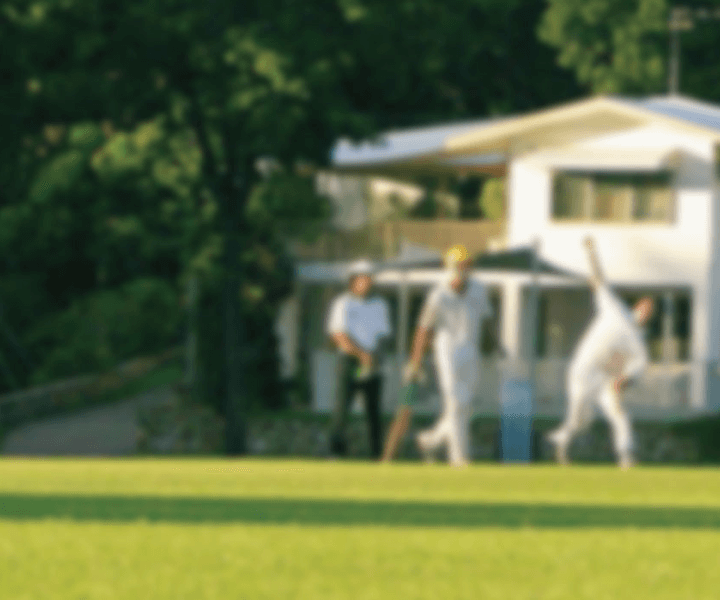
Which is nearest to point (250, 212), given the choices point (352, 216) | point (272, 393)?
point (272, 393)

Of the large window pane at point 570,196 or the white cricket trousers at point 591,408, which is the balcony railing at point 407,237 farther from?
the white cricket trousers at point 591,408

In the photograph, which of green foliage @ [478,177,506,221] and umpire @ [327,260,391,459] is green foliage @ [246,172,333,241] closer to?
green foliage @ [478,177,506,221]

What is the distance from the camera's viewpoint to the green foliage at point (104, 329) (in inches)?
1978

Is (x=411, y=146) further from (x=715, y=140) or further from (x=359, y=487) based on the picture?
(x=359, y=487)

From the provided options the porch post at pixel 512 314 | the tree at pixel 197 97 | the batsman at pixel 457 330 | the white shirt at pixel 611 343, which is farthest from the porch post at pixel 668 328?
the batsman at pixel 457 330

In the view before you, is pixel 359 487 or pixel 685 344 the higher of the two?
pixel 359 487

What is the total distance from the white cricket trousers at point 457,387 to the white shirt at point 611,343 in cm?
264

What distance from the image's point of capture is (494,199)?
5081cm

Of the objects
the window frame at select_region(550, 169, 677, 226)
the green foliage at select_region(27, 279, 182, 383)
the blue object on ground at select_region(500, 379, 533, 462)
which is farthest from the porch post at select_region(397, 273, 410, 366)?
the blue object on ground at select_region(500, 379, 533, 462)

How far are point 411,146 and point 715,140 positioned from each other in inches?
305

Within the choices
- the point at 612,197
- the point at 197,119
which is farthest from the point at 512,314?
the point at 197,119

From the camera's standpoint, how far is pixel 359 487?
14.6 meters

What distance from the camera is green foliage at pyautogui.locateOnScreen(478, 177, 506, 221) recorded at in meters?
50.6

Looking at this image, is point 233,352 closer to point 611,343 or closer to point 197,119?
point 197,119
